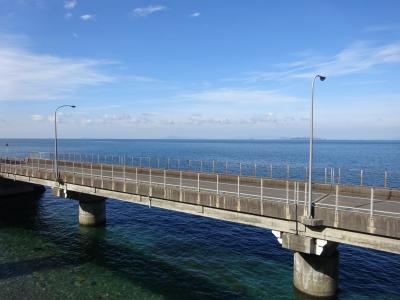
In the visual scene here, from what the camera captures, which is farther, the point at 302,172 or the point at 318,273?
the point at 302,172

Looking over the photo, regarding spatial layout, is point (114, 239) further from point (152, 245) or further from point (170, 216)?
point (170, 216)

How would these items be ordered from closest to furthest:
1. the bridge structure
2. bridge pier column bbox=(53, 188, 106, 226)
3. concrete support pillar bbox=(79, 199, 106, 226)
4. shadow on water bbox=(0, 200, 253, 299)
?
1. the bridge structure
2. shadow on water bbox=(0, 200, 253, 299)
3. bridge pier column bbox=(53, 188, 106, 226)
4. concrete support pillar bbox=(79, 199, 106, 226)

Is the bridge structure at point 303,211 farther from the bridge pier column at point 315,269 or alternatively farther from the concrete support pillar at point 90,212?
the concrete support pillar at point 90,212

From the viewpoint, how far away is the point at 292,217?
1616cm

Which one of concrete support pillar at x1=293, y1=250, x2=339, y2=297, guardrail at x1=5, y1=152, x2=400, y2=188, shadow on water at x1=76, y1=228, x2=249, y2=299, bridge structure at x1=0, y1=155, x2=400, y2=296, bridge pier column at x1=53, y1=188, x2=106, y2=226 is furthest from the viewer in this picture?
bridge pier column at x1=53, y1=188, x2=106, y2=226

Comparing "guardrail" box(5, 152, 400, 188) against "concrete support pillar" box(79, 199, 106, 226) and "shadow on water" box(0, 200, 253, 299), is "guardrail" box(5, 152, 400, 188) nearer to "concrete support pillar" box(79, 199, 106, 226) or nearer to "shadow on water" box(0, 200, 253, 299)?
"concrete support pillar" box(79, 199, 106, 226)

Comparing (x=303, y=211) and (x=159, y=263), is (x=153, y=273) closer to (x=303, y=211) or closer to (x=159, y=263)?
(x=159, y=263)

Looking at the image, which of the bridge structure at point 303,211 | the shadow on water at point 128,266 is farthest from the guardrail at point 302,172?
the shadow on water at point 128,266

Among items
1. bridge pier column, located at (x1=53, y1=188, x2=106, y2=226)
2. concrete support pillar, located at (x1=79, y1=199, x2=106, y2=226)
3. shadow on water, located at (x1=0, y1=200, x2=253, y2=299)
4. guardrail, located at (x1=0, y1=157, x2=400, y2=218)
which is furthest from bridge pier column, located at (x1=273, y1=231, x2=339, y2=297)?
concrete support pillar, located at (x1=79, y1=199, x2=106, y2=226)

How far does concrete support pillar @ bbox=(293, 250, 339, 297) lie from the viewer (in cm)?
1714

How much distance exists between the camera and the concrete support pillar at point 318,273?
56.2 ft

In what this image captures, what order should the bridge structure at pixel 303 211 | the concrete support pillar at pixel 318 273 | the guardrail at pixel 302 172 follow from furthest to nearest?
the guardrail at pixel 302 172
the concrete support pillar at pixel 318 273
the bridge structure at pixel 303 211

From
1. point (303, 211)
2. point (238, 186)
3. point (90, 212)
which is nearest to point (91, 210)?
point (90, 212)

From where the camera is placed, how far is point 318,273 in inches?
681
